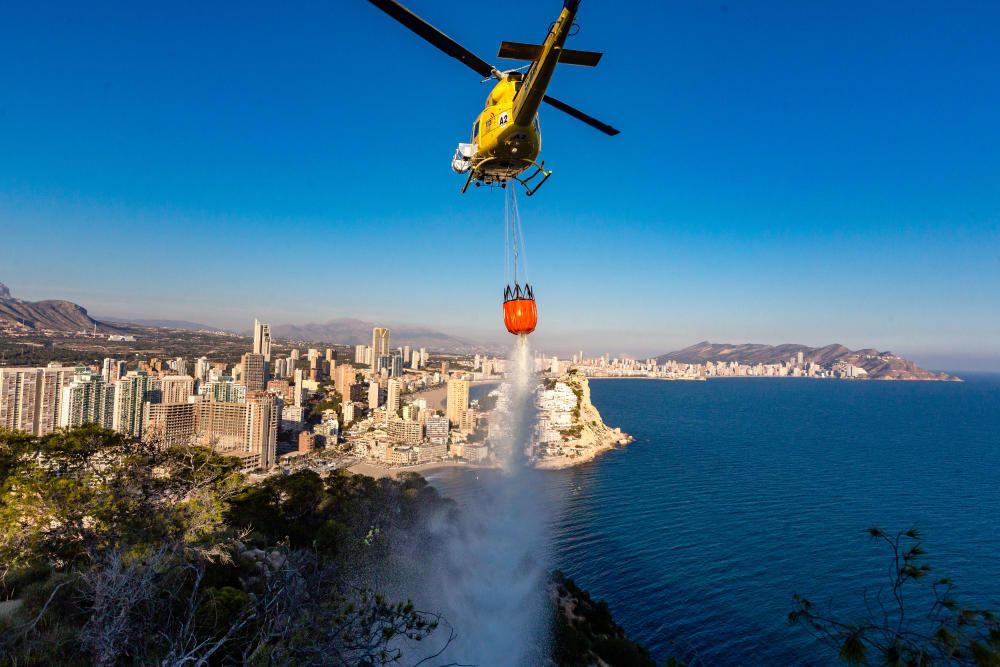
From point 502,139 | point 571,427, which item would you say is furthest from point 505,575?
point 571,427

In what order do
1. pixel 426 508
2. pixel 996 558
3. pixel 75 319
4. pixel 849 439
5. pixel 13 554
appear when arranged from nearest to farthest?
1. pixel 13 554
2. pixel 996 558
3. pixel 426 508
4. pixel 849 439
5. pixel 75 319

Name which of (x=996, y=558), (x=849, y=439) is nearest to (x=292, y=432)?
(x=996, y=558)

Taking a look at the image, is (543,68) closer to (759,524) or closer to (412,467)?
(759,524)

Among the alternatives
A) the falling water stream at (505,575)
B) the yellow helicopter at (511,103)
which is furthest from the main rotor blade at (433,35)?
the falling water stream at (505,575)

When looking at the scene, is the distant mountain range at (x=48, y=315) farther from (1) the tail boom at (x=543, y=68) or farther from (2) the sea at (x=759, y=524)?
(1) the tail boom at (x=543, y=68)

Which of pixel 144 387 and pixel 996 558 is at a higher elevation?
pixel 144 387

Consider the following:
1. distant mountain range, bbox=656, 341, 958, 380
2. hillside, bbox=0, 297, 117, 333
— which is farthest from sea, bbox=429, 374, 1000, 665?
distant mountain range, bbox=656, 341, 958, 380

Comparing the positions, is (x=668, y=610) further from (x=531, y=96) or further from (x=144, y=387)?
(x=144, y=387)
